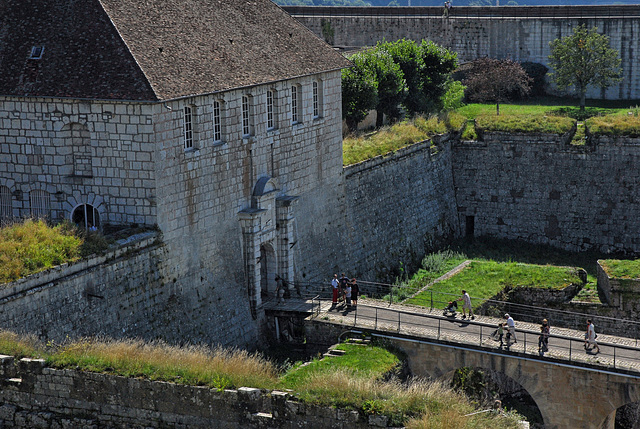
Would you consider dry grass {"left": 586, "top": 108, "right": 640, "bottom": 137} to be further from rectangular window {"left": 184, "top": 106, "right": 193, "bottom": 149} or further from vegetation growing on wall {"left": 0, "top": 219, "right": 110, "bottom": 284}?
vegetation growing on wall {"left": 0, "top": 219, "right": 110, "bottom": 284}

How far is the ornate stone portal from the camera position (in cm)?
3484

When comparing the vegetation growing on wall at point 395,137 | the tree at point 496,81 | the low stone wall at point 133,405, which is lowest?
the low stone wall at point 133,405

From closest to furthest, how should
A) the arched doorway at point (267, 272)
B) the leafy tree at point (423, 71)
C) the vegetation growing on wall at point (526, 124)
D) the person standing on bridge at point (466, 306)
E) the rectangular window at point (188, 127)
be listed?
the rectangular window at point (188, 127) < the person standing on bridge at point (466, 306) < the arched doorway at point (267, 272) < the vegetation growing on wall at point (526, 124) < the leafy tree at point (423, 71)

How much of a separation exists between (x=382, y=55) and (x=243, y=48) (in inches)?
700

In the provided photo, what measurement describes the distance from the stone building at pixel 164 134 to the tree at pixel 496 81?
78.9 feet

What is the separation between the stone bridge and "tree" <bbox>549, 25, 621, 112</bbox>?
27644mm

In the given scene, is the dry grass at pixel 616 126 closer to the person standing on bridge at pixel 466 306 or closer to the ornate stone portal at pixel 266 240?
the person standing on bridge at pixel 466 306

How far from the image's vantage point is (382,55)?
52.1 metres

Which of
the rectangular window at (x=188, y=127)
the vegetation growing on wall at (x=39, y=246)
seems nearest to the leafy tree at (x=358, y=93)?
the rectangular window at (x=188, y=127)

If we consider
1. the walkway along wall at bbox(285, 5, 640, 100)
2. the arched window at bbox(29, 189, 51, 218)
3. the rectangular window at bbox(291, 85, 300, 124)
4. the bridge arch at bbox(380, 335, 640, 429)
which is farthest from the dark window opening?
the arched window at bbox(29, 189, 51, 218)

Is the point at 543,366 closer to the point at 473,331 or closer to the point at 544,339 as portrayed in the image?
the point at 544,339

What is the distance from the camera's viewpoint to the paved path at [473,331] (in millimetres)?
31328

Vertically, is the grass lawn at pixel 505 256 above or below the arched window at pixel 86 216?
below

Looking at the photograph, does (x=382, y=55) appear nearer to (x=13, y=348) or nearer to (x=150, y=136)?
(x=150, y=136)
